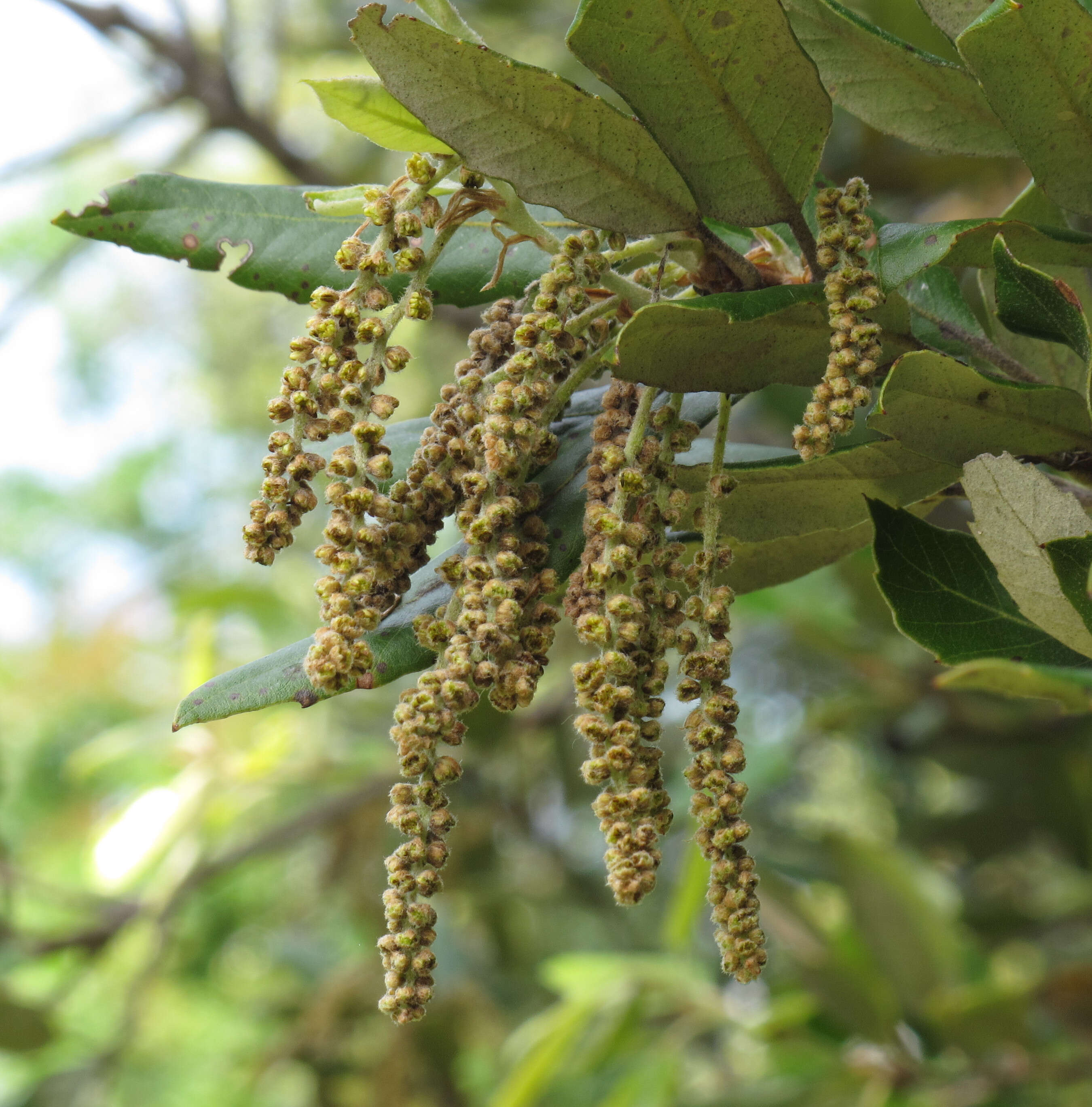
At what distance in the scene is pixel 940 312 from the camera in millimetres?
773

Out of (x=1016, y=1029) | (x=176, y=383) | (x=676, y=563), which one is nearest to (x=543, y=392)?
(x=676, y=563)

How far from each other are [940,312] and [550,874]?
2030 millimetres

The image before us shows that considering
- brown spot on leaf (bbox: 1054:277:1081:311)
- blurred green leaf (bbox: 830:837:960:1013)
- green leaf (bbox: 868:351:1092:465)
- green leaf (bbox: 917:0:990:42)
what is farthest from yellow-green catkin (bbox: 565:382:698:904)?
blurred green leaf (bbox: 830:837:960:1013)

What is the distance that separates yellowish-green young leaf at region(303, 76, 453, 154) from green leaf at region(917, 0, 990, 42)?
35 centimetres

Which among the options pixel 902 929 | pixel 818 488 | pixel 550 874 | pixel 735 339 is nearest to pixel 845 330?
pixel 735 339

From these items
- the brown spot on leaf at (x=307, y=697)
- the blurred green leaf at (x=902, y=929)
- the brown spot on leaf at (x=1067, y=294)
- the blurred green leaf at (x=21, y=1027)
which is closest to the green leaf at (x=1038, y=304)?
the brown spot on leaf at (x=1067, y=294)

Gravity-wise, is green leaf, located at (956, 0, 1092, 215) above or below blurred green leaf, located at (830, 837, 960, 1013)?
above

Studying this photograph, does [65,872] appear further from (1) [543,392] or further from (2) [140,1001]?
(1) [543,392]

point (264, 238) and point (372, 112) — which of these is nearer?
point (372, 112)

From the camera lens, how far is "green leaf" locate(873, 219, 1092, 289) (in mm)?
627

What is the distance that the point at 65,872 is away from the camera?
3703 mm

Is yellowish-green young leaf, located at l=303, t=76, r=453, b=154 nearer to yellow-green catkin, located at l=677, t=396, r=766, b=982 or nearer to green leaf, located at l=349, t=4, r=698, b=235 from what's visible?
green leaf, located at l=349, t=4, r=698, b=235

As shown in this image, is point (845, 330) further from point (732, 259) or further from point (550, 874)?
point (550, 874)

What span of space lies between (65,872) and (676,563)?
12.1 feet
